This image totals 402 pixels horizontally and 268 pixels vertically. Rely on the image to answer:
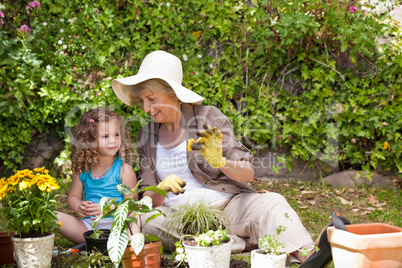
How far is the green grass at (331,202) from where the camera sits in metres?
3.22

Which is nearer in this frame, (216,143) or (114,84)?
(216,143)

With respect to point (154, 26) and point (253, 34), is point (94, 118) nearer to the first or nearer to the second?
point (154, 26)

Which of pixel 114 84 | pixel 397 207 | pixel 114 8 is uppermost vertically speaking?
pixel 114 8

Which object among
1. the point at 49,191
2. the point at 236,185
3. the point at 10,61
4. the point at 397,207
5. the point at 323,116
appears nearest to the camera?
the point at 49,191

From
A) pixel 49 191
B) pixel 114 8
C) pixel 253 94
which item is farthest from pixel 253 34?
pixel 49 191

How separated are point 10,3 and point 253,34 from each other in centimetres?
246

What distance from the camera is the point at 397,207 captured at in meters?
3.53

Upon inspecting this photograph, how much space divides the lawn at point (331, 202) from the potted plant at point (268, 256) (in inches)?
46.4

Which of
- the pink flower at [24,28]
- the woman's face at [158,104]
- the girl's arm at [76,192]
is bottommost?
the girl's arm at [76,192]

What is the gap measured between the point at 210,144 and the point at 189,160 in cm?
63

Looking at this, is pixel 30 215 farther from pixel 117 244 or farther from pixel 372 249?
pixel 372 249

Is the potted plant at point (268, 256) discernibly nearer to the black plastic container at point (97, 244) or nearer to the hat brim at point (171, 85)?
the black plastic container at point (97, 244)

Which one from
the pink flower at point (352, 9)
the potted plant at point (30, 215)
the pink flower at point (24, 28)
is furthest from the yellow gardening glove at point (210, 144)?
the pink flower at point (24, 28)

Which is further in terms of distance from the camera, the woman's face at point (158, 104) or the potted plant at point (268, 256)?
the woman's face at point (158, 104)
